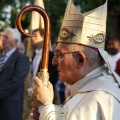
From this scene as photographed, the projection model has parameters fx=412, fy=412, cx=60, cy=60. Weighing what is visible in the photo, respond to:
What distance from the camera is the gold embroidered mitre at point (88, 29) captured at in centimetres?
261

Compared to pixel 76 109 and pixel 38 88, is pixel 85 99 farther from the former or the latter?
pixel 38 88

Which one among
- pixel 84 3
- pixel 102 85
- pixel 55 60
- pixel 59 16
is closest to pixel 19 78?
pixel 55 60

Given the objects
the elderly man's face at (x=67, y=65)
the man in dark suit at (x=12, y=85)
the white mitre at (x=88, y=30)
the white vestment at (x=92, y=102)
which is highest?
the white mitre at (x=88, y=30)

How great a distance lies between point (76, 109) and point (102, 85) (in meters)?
0.21

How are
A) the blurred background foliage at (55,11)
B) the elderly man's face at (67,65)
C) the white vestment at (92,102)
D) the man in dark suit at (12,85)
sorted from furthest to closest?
the blurred background foliage at (55,11), the man in dark suit at (12,85), the elderly man's face at (67,65), the white vestment at (92,102)

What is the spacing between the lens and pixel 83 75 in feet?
8.39

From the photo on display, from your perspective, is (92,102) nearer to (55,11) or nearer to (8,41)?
(8,41)

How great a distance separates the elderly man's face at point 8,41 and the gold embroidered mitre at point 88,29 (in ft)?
9.13

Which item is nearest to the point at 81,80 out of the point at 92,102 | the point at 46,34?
the point at 92,102

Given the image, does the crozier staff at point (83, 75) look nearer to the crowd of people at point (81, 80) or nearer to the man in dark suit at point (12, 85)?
the crowd of people at point (81, 80)

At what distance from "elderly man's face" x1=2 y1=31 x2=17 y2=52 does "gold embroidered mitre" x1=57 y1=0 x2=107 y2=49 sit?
2.78 meters

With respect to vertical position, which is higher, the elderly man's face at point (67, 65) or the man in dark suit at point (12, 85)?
the elderly man's face at point (67, 65)

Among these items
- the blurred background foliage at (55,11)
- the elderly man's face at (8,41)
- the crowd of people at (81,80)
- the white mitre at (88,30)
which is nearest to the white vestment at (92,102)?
the crowd of people at (81,80)

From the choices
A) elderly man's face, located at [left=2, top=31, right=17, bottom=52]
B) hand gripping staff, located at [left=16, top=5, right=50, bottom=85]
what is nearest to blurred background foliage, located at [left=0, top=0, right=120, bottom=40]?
elderly man's face, located at [left=2, top=31, right=17, bottom=52]
